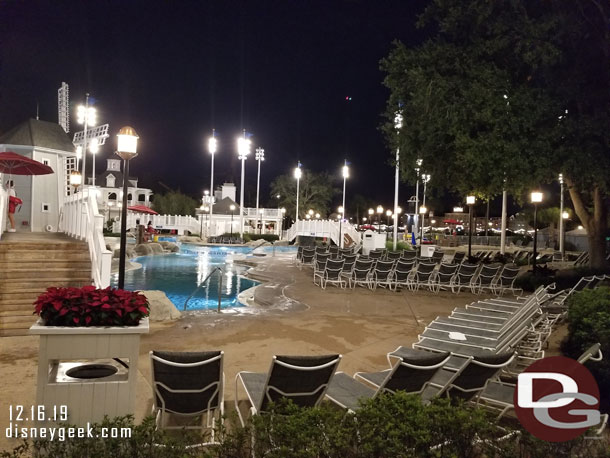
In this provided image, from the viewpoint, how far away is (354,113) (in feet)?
257

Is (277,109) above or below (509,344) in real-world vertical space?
above

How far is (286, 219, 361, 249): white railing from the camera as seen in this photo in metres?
33.5

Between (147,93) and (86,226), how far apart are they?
79.2 m

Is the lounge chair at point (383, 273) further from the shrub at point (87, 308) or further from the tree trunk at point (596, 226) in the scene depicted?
the shrub at point (87, 308)

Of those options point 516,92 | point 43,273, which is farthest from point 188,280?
point 516,92

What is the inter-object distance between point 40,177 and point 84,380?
41.8 ft

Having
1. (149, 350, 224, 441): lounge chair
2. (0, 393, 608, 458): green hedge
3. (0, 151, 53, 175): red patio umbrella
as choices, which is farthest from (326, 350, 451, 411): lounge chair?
(0, 151, 53, 175): red patio umbrella

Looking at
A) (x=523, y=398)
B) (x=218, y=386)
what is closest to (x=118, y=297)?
(x=218, y=386)

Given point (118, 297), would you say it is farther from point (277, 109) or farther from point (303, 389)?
point (277, 109)

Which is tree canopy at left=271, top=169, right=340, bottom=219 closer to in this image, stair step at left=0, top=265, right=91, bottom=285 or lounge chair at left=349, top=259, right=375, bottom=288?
lounge chair at left=349, top=259, right=375, bottom=288

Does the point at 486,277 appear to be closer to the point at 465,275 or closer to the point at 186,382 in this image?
the point at 465,275

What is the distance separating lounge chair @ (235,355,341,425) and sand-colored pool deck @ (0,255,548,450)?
3.32ft

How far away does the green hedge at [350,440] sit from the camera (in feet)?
7.50

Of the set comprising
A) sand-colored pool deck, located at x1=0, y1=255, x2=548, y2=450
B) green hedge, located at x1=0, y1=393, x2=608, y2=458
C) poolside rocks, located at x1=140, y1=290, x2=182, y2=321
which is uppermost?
green hedge, located at x1=0, y1=393, x2=608, y2=458
